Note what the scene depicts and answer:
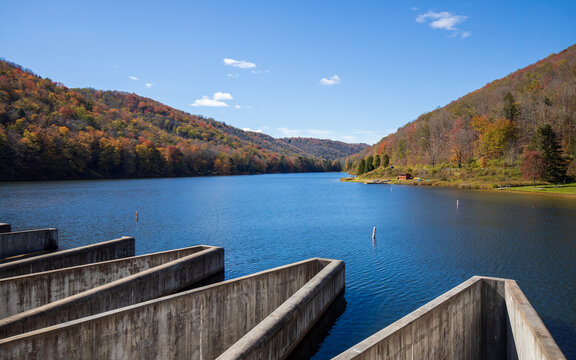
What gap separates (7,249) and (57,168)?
98.0m

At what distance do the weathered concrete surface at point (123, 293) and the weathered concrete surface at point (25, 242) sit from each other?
33.7 ft

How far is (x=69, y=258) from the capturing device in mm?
15203

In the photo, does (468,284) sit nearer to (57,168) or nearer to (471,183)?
(471,183)

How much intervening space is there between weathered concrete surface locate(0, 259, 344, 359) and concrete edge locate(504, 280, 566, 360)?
5610 millimetres

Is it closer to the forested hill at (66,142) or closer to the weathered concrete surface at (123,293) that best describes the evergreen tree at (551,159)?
the weathered concrete surface at (123,293)

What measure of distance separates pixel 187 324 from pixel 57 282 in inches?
218

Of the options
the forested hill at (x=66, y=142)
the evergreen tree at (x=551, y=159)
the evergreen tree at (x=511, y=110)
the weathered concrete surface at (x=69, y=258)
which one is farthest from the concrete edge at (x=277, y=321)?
the evergreen tree at (x=511, y=110)

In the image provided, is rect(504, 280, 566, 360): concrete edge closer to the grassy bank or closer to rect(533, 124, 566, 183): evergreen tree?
the grassy bank

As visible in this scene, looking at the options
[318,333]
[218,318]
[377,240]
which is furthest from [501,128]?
[218,318]

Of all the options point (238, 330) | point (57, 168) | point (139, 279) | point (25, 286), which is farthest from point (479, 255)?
point (57, 168)

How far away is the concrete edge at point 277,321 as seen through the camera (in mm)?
7305

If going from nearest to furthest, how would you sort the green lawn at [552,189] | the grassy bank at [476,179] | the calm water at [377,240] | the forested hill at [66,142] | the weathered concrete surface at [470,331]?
the weathered concrete surface at [470,331] < the calm water at [377,240] < the green lawn at [552,189] < the grassy bank at [476,179] < the forested hill at [66,142]

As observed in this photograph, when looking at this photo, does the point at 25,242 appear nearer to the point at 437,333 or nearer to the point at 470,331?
the point at 437,333

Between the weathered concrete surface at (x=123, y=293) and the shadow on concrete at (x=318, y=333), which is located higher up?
the weathered concrete surface at (x=123, y=293)
